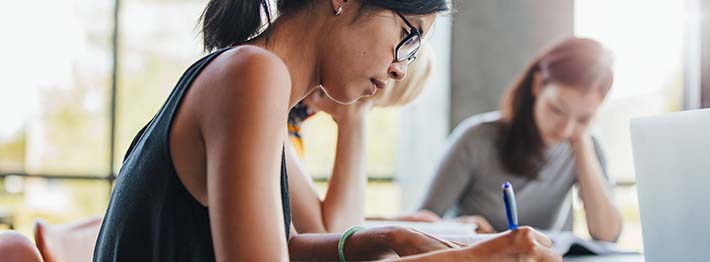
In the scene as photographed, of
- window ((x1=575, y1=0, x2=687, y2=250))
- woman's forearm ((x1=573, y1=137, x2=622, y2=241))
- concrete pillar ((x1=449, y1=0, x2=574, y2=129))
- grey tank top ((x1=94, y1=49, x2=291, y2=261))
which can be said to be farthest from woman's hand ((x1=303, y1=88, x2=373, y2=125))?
window ((x1=575, y1=0, x2=687, y2=250))

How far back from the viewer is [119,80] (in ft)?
13.7

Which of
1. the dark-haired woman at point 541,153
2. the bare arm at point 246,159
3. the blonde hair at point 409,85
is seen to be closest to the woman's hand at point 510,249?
the bare arm at point 246,159

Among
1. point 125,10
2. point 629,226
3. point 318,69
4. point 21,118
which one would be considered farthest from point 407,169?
point 318,69

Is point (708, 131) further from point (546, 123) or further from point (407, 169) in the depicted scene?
point (407, 169)

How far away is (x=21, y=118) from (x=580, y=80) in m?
2.69

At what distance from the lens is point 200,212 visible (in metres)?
1.12

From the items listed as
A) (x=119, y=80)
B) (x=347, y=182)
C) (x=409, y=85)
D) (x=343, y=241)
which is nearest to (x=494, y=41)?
(x=119, y=80)

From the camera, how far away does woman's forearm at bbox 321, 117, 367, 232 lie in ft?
6.62

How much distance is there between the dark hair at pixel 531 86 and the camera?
296cm

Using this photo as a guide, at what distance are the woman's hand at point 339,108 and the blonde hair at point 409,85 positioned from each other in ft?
0.12

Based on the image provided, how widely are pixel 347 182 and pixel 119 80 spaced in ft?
7.94

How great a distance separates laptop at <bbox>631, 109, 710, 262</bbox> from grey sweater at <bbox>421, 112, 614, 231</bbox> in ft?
5.42

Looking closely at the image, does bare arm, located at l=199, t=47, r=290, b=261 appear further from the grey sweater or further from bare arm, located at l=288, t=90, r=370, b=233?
the grey sweater

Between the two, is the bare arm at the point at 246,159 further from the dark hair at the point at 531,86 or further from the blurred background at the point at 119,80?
the blurred background at the point at 119,80
